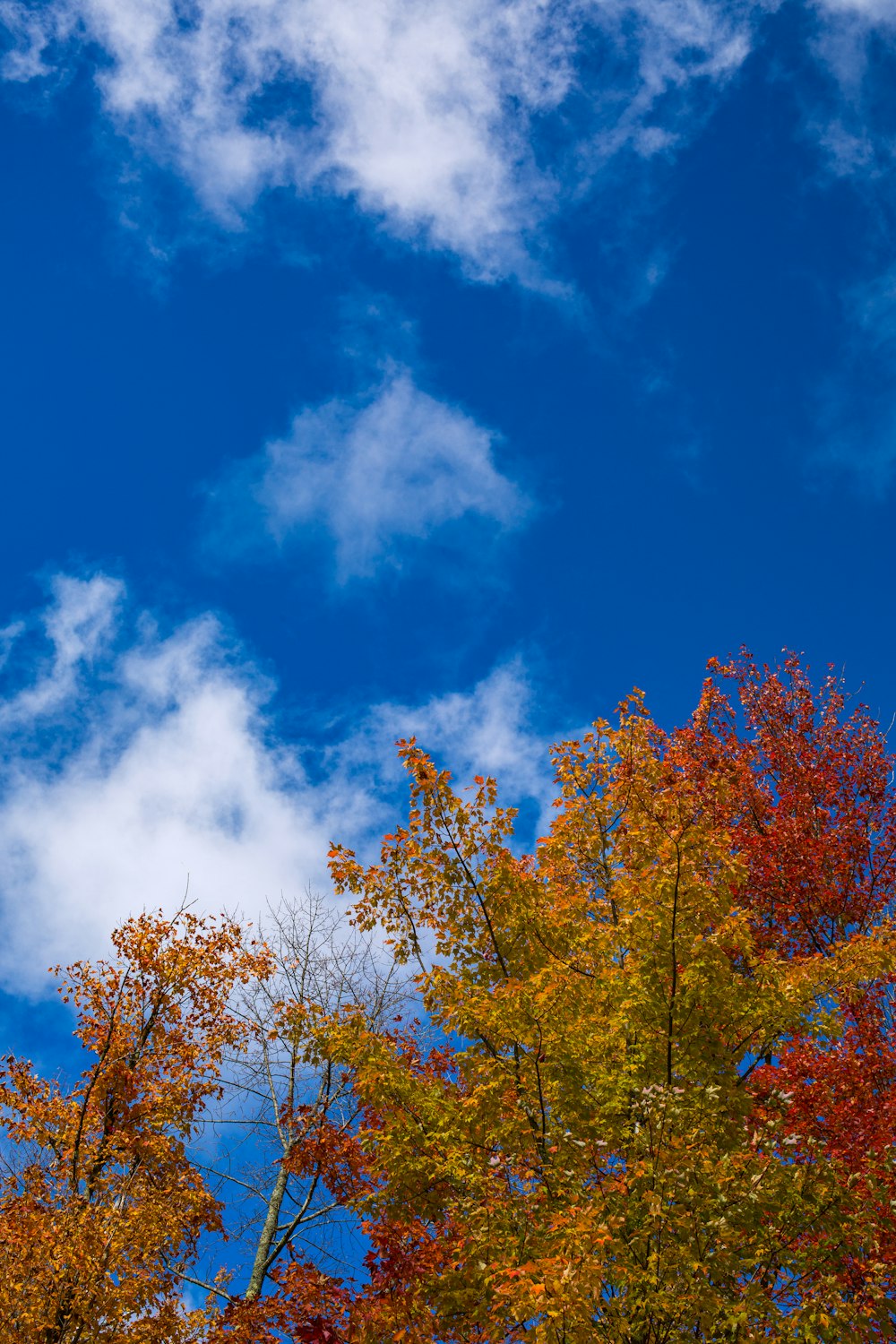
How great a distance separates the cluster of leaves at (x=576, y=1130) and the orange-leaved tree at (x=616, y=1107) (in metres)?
0.03

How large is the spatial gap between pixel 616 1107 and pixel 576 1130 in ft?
1.79

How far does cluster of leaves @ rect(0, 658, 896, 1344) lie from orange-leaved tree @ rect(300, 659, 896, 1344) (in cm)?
3

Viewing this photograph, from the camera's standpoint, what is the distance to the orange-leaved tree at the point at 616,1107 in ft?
20.5

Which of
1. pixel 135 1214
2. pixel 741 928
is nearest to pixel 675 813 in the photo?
pixel 741 928

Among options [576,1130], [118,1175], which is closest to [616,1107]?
[576,1130]

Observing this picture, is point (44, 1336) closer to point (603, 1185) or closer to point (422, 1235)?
point (422, 1235)

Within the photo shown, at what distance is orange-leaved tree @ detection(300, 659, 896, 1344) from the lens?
6.24 meters

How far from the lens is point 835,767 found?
51.0 ft

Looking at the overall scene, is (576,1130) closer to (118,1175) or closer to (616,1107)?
(616,1107)

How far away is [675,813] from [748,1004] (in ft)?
6.00

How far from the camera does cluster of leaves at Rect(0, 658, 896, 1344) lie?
20.7 ft

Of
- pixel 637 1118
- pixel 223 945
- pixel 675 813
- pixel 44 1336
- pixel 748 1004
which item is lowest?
pixel 44 1336

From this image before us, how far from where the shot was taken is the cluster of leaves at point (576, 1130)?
6324mm

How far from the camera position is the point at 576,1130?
7578 mm
